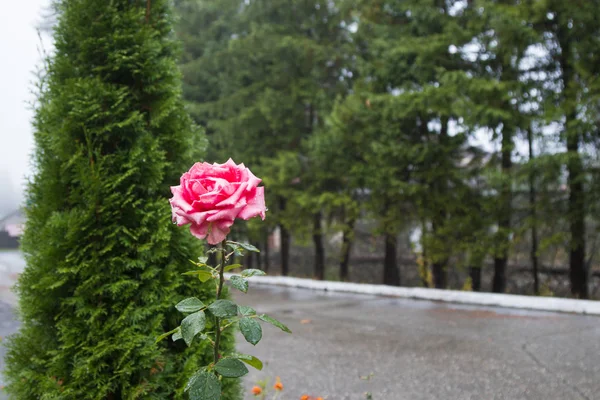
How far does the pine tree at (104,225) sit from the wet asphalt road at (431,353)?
1884 millimetres

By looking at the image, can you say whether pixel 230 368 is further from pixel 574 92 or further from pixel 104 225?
pixel 574 92

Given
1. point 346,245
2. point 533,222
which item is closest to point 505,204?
point 533,222

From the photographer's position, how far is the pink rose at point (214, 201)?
1.63 metres

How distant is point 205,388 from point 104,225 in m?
1.08

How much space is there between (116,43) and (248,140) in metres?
12.7

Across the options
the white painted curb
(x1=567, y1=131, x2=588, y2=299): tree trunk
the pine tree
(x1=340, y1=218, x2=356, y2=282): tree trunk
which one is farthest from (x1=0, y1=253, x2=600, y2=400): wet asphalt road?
(x1=340, y1=218, x2=356, y2=282): tree trunk

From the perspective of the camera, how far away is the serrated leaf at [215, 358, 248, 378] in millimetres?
1731

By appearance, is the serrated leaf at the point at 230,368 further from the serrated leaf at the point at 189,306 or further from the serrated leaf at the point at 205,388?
the serrated leaf at the point at 189,306

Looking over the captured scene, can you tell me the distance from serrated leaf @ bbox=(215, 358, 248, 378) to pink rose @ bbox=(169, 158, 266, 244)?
0.46 meters

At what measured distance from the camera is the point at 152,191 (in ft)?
8.39

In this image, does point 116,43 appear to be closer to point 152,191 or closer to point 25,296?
point 152,191

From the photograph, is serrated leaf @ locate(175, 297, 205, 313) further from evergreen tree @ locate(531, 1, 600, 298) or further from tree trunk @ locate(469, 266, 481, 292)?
tree trunk @ locate(469, 266, 481, 292)

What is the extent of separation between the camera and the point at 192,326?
5.55ft

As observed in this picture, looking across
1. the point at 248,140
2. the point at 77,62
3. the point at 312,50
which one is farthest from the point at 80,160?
the point at 248,140
